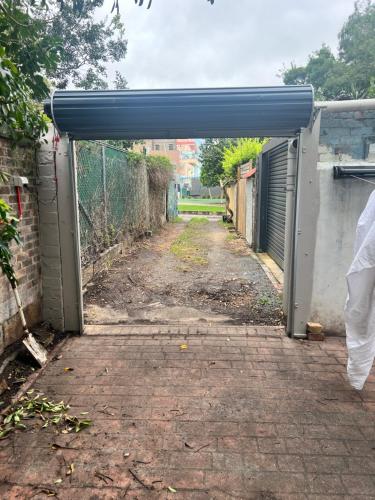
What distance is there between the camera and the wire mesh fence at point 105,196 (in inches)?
252

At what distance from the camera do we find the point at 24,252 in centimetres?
396

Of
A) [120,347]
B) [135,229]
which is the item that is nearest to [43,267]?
[120,347]

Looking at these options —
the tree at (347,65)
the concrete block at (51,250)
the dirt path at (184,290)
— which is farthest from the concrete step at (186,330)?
the tree at (347,65)

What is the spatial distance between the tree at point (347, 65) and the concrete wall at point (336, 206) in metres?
22.1

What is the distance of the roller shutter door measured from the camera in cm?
758

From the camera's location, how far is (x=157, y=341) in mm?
4211

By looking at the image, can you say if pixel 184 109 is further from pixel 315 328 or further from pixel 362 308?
pixel 315 328

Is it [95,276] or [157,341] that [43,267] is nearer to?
[157,341]

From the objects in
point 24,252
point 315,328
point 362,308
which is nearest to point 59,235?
point 24,252

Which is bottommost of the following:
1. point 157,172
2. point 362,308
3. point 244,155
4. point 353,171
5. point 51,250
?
point 362,308

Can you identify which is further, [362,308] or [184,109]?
[184,109]

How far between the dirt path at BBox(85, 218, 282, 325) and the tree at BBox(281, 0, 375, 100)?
19.6 metres

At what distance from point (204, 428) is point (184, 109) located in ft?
9.54

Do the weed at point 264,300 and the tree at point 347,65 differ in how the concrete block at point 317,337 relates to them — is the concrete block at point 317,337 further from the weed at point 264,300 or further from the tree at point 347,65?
the tree at point 347,65
